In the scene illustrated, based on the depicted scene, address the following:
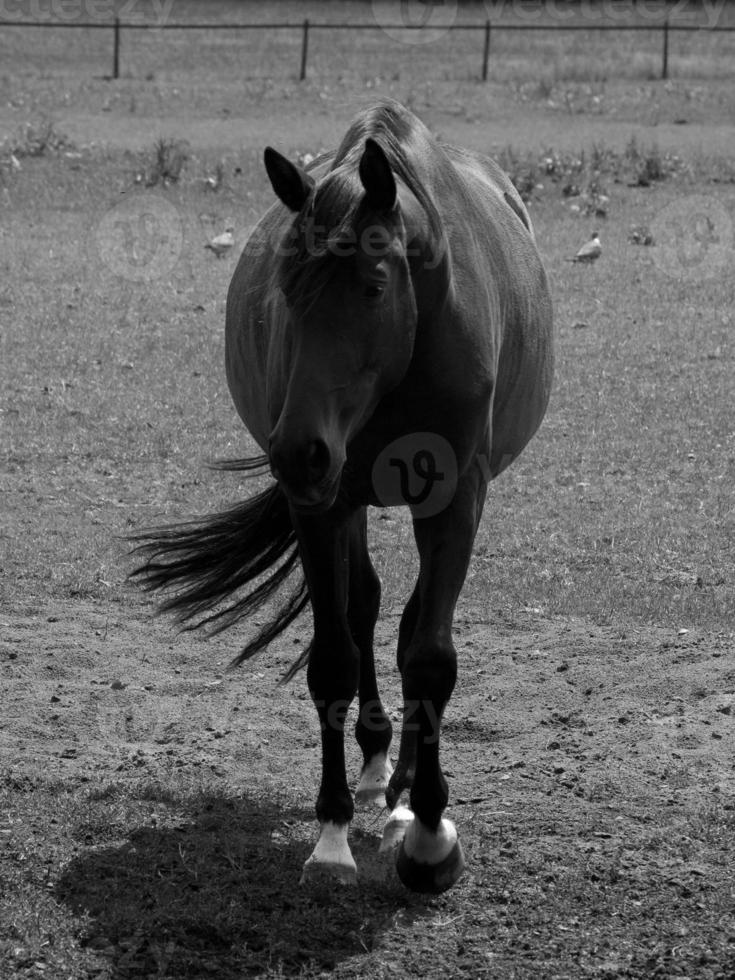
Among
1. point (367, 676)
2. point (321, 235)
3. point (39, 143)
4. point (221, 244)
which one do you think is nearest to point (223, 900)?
point (367, 676)

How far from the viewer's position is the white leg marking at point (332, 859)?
3.82 metres

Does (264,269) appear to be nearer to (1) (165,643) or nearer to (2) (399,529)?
(1) (165,643)

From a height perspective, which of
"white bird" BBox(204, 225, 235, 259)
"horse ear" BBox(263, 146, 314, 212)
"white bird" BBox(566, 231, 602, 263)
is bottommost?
"white bird" BBox(204, 225, 235, 259)

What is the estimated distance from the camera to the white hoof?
411 cm

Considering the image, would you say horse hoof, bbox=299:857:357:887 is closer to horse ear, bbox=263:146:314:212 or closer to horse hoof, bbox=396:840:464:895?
horse hoof, bbox=396:840:464:895

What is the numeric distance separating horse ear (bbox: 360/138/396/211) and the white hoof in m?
1.89

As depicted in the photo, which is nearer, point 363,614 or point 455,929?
point 455,929

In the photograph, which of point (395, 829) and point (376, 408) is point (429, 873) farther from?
point (376, 408)

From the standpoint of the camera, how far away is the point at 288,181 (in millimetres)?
3178

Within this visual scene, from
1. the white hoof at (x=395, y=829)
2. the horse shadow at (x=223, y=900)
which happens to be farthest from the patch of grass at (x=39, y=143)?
the white hoof at (x=395, y=829)

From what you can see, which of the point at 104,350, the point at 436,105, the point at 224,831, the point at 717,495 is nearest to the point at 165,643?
the point at 224,831

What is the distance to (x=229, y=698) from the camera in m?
5.30

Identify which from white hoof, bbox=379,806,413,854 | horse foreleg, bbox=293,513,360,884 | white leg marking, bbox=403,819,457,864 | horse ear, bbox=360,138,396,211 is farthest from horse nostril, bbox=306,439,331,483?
white hoof, bbox=379,806,413,854

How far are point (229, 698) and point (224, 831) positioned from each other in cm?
117
